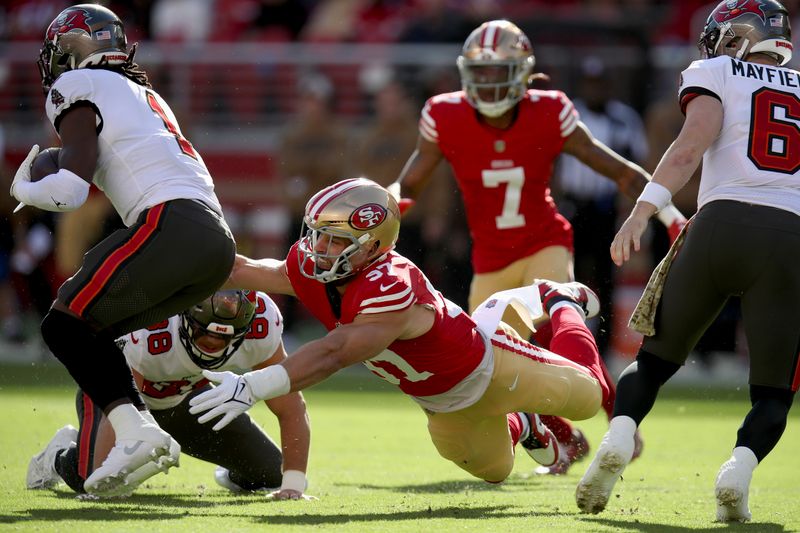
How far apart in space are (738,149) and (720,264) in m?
0.45

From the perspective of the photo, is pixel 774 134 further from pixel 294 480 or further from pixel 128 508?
pixel 128 508

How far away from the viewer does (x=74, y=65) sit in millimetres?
5027

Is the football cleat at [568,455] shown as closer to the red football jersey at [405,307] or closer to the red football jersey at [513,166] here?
the red football jersey at [513,166]

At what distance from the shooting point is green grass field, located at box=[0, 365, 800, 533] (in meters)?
4.43

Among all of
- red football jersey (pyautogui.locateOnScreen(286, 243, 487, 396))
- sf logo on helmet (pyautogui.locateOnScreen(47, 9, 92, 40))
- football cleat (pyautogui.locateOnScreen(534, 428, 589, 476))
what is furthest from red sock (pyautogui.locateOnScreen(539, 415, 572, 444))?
sf logo on helmet (pyautogui.locateOnScreen(47, 9, 92, 40))

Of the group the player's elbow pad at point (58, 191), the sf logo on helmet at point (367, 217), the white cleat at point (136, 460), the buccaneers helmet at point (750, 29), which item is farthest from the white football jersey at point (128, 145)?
the buccaneers helmet at point (750, 29)

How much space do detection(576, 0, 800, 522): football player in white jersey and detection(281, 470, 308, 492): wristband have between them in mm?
1245

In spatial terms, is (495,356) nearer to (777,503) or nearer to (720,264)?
(720,264)

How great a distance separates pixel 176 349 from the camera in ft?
17.8

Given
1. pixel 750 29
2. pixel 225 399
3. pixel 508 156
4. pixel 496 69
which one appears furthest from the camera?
pixel 508 156

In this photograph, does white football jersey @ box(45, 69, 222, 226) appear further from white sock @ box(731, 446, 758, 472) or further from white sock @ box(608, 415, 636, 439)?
white sock @ box(731, 446, 758, 472)

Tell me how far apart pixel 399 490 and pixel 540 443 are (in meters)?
0.74

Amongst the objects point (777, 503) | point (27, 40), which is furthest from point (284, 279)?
point (27, 40)

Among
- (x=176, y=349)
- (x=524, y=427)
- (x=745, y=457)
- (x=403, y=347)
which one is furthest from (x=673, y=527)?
(x=176, y=349)
